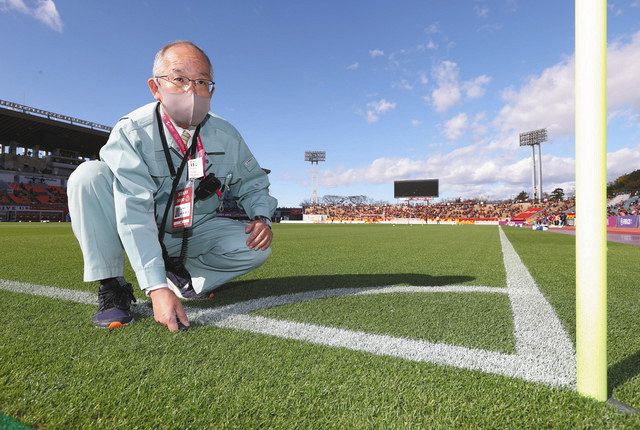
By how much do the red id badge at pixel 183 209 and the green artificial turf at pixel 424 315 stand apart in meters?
0.64

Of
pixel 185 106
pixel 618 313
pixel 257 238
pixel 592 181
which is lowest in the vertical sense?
pixel 618 313

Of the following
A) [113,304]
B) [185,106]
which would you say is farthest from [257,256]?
[185,106]

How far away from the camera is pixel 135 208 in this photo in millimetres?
1702

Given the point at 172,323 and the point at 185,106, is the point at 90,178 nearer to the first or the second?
the point at 185,106

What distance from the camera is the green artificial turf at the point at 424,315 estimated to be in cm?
167

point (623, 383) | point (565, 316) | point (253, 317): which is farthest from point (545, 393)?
point (253, 317)

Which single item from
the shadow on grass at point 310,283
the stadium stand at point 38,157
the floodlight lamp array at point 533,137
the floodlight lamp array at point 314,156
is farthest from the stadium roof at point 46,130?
the floodlight lamp array at point 533,137

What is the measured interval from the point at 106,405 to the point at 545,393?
1258 mm

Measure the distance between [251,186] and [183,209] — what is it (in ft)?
2.07

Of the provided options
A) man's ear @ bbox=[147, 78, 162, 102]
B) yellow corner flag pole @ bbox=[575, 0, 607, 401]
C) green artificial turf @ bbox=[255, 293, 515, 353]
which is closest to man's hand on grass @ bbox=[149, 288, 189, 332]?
green artificial turf @ bbox=[255, 293, 515, 353]

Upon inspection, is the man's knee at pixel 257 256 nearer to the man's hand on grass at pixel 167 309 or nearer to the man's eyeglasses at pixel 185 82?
the man's hand on grass at pixel 167 309

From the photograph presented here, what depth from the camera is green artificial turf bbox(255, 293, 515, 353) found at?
5.48 feet

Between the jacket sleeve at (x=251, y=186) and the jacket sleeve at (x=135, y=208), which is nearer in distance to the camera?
the jacket sleeve at (x=135, y=208)

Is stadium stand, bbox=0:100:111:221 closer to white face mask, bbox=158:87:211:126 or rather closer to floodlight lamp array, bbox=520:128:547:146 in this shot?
white face mask, bbox=158:87:211:126
